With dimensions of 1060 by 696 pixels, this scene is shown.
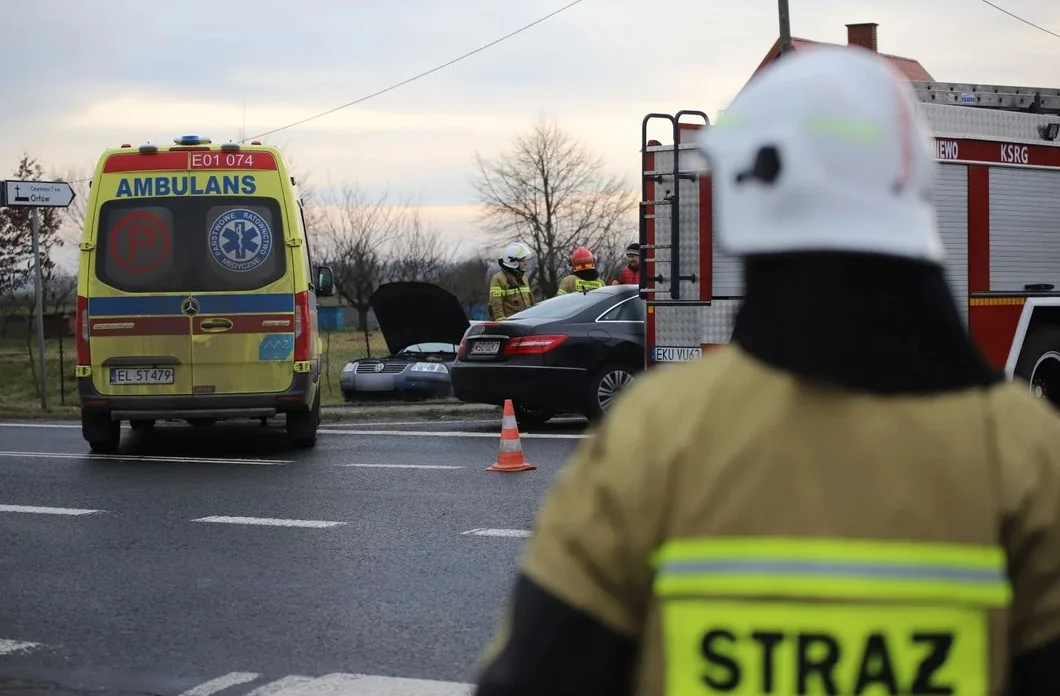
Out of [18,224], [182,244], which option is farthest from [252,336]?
[18,224]

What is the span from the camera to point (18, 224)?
123 ft

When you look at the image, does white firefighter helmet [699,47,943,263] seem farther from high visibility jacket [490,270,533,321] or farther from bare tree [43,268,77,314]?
bare tree [43,268,77,314]

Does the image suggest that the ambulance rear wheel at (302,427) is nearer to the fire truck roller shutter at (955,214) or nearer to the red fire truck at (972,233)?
the red fire truck at (972,233)

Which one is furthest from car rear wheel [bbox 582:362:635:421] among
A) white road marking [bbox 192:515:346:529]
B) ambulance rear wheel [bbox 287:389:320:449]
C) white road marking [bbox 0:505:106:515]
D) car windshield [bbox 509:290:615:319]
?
white road marking [bbox 0:505:106:515]

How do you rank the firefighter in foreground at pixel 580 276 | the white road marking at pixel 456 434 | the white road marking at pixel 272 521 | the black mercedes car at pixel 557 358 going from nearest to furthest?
the white road marking at pixel 272 521
the white road marking at pixel 456 434
the black mercedes car at pixel 557 358
the firefighter in foreground at pixel 580 276

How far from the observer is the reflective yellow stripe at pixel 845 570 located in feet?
5.00

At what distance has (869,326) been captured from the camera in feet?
5.05

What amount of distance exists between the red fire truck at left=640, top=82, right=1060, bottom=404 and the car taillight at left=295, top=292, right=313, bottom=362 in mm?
2824

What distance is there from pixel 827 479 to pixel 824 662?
0.62 feet

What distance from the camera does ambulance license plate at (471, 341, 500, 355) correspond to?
1384cm

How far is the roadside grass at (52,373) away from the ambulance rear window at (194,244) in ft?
20.6

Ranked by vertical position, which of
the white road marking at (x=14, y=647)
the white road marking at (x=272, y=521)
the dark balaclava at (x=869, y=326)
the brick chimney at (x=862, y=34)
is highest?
the brick chimney at (x=862, y=34)

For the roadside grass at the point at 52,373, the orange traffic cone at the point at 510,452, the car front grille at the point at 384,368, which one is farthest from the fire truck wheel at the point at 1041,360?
the roadside grass at the point at 52,373

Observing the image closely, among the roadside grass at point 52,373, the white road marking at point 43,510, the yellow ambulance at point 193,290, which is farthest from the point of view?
the roadside grass at point 52,373
